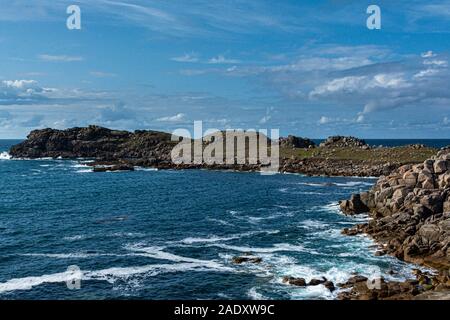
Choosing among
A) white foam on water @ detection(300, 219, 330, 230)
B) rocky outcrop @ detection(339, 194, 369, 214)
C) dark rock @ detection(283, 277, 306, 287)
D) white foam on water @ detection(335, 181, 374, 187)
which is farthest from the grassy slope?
dark rock @ detection(283, 277, 306, 287)

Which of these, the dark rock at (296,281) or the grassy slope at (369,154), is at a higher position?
the grassy slope at (369,154)

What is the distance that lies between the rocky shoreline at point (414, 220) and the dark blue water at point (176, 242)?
3.25m

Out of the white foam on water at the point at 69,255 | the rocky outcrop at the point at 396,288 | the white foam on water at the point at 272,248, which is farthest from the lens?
the white foam on water at the point at 272,248

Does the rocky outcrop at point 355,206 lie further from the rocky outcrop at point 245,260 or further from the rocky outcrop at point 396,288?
the rocky outcrop at point 396,288

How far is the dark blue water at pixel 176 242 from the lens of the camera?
49.0 meters

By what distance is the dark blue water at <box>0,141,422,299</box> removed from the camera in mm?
48969

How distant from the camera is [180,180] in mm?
142375

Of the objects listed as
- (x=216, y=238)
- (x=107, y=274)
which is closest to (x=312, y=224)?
(x=216, y=238)

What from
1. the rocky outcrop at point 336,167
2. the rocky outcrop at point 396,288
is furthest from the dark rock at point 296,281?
the rocky outcrop at point 336,167

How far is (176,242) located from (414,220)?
35.8m

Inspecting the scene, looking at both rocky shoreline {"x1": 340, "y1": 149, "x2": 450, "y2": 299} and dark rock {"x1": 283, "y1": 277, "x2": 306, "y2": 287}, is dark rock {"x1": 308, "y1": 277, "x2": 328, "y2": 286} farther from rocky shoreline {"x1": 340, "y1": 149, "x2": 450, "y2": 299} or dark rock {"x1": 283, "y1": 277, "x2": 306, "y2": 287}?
rocky shoreline {"x1": 340, "y1": 149, "x2": 450, "y2": 299}

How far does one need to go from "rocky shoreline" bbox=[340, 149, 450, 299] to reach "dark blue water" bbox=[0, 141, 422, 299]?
3251 mm

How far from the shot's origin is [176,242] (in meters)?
66.7
